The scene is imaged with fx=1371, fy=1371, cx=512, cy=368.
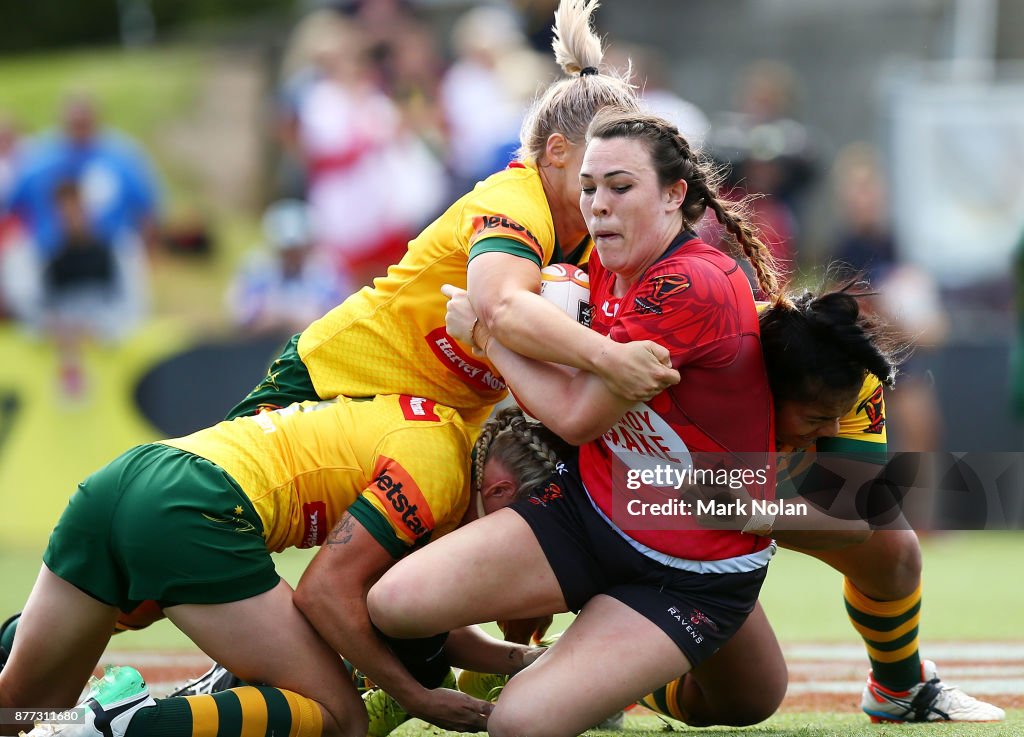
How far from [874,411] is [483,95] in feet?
28.5

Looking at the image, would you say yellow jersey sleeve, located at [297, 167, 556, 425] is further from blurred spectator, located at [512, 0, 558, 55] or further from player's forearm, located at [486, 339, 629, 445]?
blurred spectator, located at [512, 0, 558, 55]

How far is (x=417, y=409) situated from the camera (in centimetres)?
447

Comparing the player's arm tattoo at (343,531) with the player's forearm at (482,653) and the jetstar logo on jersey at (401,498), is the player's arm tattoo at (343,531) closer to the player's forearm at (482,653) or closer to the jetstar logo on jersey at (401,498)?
the jetstar logo on jersey at (401,498)

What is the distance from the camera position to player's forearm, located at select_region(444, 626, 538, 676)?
463cm

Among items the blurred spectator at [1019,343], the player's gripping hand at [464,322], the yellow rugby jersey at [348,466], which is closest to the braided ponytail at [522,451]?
the yellow rugby jersey at [348,466]

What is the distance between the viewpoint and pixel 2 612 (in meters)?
7.27

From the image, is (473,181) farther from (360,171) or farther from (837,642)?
(837,642)

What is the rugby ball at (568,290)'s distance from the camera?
14.1 ft

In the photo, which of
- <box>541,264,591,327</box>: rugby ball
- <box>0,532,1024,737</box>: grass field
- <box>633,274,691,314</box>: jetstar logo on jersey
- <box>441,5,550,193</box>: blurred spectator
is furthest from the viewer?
<box>441,5,550,193</box>: blurred spectator

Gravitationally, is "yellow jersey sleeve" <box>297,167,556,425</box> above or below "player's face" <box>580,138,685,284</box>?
below

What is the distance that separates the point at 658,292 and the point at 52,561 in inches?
80.7

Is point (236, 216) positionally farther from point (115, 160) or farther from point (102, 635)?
point (102, 635)

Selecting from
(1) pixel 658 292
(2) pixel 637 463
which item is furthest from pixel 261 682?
(1) pixel 658 292

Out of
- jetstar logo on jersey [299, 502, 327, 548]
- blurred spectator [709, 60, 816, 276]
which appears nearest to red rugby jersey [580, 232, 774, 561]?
jetstar logo on jersey [299, 502, 327, 548]
